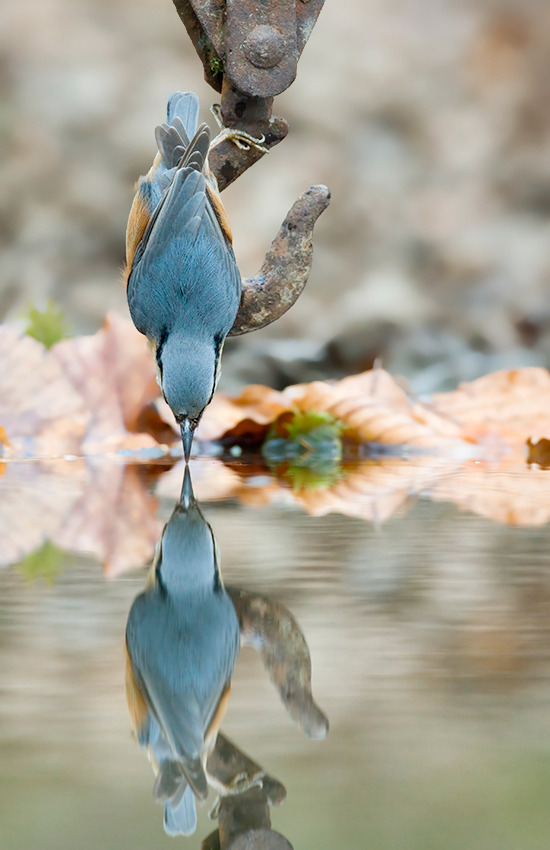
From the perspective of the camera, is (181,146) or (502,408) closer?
(181,146)

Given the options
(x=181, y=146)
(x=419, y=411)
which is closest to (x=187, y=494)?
(x=181, y=146)

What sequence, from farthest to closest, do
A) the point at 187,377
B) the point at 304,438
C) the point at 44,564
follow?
the point at 304,438
the point at 187,377
the point at 44,564

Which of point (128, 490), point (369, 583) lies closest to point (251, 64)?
point (128, 490)

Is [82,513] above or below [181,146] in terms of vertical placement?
below

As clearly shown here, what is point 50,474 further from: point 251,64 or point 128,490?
point 251,64

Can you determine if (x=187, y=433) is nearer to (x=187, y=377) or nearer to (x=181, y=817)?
(x=187, y=377)

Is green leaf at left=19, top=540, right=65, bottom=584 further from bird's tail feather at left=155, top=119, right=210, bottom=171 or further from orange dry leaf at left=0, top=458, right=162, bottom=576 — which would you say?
bird's tail feather at left=155, top=119, right=210, bottom=171

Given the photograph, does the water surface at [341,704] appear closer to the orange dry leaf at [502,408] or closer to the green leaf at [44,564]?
the green leaf at [44,564]

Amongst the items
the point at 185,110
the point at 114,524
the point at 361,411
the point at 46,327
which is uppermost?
the point at 185,110
